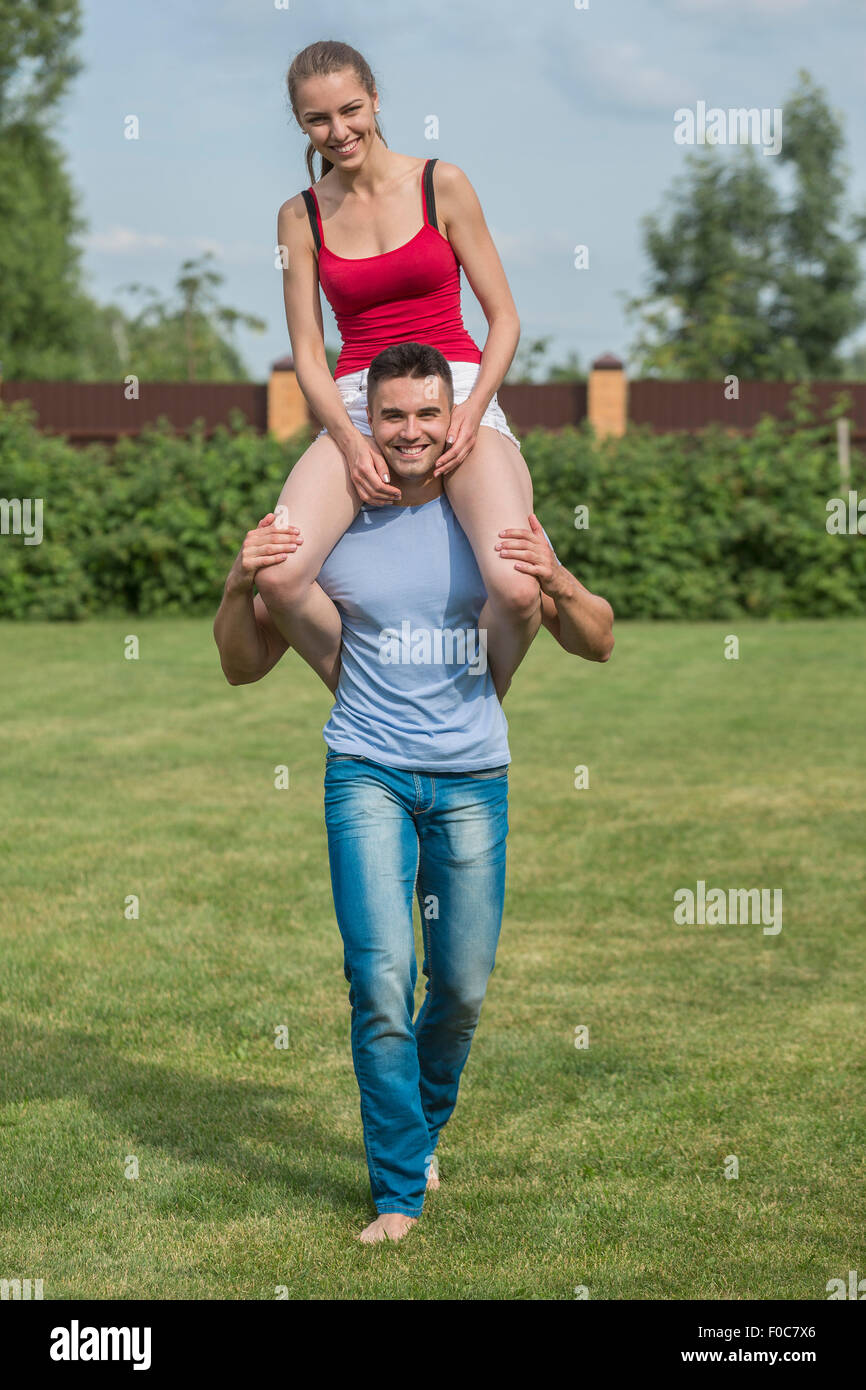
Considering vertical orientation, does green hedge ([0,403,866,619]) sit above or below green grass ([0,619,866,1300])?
above

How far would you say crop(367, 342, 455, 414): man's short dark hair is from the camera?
3705 mm

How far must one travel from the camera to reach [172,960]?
21.0ft

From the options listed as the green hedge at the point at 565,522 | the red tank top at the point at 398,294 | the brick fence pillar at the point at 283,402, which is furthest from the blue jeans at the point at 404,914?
the brick fence pillar at the point at 283,402

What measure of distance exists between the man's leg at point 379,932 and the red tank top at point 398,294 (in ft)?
3.71

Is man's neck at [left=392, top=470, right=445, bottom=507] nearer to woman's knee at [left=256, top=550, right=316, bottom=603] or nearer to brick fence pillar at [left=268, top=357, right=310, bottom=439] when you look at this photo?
woman's knee at [left=256, top=550, right=316, bottom=603]

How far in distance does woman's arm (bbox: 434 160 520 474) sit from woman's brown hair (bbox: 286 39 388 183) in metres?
0.30

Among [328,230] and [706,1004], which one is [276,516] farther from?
[706,1004]

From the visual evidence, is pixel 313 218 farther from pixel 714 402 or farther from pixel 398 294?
pixel 714 402

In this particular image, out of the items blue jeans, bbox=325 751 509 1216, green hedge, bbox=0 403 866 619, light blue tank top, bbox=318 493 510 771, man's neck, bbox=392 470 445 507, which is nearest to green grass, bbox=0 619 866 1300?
blue jeans, bbox=325 751 509 1216

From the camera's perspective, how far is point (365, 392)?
156 inches

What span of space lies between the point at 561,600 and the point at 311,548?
24.8 inches

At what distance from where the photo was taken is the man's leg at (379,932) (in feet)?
12.2

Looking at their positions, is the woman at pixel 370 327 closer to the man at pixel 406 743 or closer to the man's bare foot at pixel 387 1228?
the man at pixel 406 743
